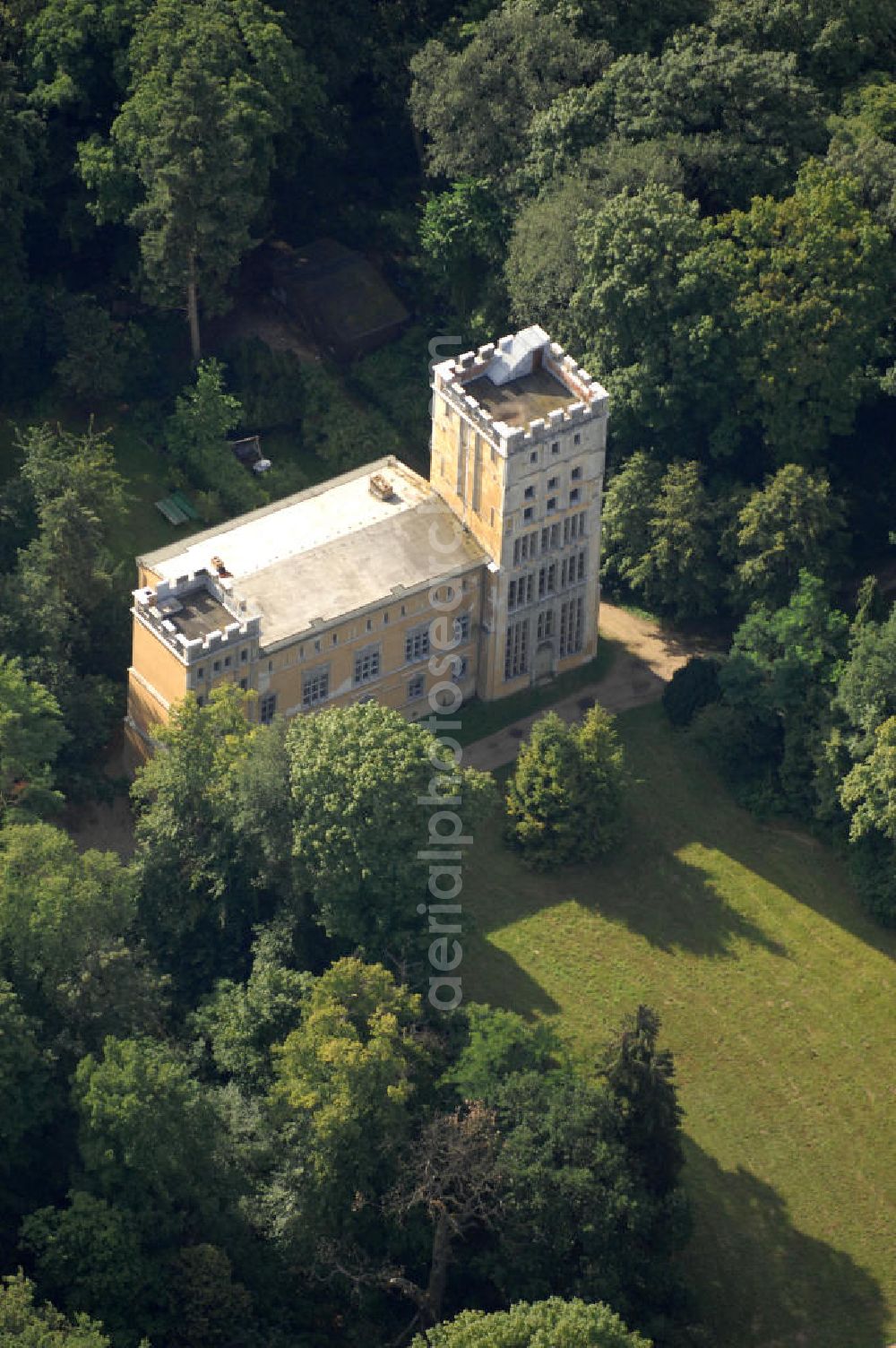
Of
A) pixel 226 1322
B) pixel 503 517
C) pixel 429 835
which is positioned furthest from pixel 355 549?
pixel 226 1322

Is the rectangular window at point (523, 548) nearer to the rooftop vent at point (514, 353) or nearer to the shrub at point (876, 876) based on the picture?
the rooftop vent at point (514, 353)

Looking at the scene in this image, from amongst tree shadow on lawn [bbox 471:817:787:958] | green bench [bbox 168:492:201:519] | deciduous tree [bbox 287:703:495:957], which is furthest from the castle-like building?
tree shadow on lawn [bbox 471:817:787:958]

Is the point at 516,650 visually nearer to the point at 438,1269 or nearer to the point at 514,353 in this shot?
the point at 514,353

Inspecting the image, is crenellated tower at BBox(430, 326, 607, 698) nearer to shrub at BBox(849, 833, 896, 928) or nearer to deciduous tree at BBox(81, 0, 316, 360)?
deciduous tree at BBox(81, 0, 316, 360)

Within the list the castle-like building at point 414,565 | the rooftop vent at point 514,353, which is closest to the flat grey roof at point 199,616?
the castle-like building at point 414,565

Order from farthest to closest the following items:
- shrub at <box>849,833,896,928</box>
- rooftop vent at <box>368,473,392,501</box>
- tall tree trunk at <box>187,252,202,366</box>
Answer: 1. tall tree trunk at <box>187,252,202,366</box>
2. rooftop vent at <box>368,473,392,501</box>
3. shrub at <box>849,833,896,928</box>

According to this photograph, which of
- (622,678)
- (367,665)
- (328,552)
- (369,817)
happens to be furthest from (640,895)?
(328,552)

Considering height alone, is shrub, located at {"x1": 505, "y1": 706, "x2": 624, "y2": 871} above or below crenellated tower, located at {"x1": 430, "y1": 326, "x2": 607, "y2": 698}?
below
